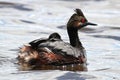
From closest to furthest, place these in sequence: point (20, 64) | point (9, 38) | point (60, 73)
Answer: point (60, 73) < point (20, 64) < point (9, 38)

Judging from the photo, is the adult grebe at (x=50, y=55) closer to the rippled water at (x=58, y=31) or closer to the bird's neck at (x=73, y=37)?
the rippled water at (x=58, y=31)

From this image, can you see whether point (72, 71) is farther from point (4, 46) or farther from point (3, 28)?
point (3, 28)

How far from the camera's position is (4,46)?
50.1 ft

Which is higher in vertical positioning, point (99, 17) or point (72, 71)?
point (99, 17)

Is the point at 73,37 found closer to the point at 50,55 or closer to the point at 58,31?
the point at 50,55

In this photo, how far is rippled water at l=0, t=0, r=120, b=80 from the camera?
12336 mm

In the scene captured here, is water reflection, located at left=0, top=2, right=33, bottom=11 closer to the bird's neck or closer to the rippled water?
the rippled water

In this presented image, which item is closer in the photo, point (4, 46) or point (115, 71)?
point (115, 71)

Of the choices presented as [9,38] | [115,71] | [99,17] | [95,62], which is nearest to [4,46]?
[9,38]

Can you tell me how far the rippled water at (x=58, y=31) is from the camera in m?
12.3

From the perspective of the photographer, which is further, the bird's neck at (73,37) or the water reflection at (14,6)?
the water reflection at (14,6)

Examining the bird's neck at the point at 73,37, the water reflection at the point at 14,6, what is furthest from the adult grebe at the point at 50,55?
the water reflection at the point at 14,6

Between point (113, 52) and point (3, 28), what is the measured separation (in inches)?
176

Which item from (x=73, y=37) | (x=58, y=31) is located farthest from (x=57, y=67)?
(x=58, y=31)
